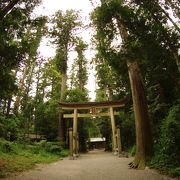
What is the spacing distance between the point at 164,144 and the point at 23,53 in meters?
6.09

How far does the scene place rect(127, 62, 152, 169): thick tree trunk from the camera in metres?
9.47

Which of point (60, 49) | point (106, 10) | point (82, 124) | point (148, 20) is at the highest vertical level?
point (60, 49)

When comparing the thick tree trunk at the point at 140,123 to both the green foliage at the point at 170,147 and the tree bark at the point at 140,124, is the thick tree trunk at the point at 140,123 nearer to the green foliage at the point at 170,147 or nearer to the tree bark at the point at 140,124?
the tree bark at the point at 140,124

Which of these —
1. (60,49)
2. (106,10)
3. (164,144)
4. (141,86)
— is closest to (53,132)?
(60,49)

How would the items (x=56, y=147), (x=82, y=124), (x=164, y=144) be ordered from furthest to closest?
(x=82, y=124)
(x=56, y=147)
(x=164, y=144)

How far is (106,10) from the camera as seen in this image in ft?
24.3

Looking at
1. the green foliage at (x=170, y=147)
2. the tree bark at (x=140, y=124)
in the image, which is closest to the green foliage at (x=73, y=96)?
the tree bark at (x=140, y=124)

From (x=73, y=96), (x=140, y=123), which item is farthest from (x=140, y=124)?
(x=73, y=96)

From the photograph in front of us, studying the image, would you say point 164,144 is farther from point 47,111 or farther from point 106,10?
point 47,111

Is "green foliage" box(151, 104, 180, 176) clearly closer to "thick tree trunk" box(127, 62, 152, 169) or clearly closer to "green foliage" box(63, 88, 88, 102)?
"thick tree trunk" box(127, 62, 152, 169)

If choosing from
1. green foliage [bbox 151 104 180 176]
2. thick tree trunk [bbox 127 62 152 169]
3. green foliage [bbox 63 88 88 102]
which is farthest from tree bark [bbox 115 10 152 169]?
green foliage [bbox 63 88 88 102]

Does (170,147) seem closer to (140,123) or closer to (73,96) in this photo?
(140,123)

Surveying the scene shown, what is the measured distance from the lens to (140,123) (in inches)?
397

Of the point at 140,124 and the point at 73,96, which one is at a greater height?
the point at 73,96
